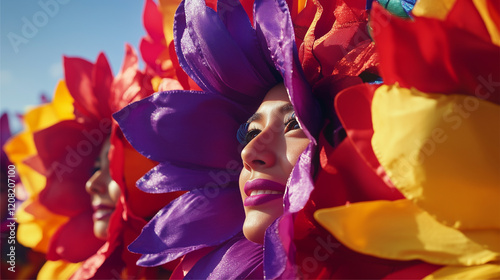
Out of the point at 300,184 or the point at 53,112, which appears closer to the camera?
the point at 300,184

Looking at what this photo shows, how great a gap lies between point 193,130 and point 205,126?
0.9 inches

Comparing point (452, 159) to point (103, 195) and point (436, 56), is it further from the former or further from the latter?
point (103, 195)

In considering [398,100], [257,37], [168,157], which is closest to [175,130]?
[168,157]

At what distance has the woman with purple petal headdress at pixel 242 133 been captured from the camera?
0.73 meters

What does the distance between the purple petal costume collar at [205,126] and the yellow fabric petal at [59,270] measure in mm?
432

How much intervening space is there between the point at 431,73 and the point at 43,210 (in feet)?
3.64

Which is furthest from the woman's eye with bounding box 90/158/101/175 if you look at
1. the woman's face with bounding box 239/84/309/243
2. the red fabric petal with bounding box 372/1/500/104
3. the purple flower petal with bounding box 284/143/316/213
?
the red fabric petal with bounding box 372/1/500/104

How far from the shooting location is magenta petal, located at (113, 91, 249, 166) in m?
0.91

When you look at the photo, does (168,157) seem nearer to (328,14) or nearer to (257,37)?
(257,37)

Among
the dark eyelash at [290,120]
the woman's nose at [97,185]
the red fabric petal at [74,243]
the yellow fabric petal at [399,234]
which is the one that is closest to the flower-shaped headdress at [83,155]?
the red fabric petal at [74,243]

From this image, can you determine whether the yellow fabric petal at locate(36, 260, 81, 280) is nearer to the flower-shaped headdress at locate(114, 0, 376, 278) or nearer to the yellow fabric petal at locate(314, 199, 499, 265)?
the flower-shaped headdress at locate(114, 0, 376, 278)

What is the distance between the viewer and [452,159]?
1.88ft

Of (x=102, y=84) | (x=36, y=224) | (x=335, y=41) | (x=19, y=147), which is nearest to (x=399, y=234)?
(x=335, y=41)

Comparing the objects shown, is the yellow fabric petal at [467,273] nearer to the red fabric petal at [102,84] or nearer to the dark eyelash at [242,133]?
the dark eyelash at [242,133]
